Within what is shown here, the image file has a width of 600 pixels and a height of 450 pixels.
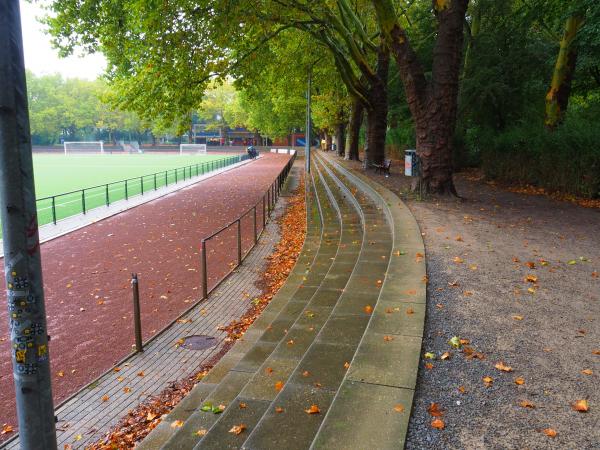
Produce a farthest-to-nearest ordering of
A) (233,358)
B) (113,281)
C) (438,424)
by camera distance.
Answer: (113,281), (233,358), (438,424)

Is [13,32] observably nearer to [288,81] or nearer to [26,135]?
[26,135]

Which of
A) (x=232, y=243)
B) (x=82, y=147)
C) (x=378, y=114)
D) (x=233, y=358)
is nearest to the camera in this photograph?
(x=233, y=358)

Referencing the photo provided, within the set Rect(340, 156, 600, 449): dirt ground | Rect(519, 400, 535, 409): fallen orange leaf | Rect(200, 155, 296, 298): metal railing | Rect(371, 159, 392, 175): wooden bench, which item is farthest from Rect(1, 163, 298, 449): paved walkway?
Rect(371, 159, 392, 175): wooden bench

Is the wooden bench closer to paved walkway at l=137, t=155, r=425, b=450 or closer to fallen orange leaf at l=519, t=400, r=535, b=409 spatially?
paved walkway at l=137, t=155, r=425, b=450

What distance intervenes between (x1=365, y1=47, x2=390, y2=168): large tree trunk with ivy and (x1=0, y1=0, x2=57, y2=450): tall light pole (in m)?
20.8

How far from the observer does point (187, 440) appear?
3963mm

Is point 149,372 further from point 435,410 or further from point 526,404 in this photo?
point 526,404

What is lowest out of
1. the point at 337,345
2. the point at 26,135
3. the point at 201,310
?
the point at 201,310

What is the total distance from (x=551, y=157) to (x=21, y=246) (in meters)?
17.8

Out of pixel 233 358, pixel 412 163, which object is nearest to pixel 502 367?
pixel 233 358

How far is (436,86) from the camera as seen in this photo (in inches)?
552

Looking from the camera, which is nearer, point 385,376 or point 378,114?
point 385,376

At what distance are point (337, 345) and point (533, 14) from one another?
20.7m

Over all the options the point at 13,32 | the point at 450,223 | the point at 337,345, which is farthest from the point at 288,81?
the point at 13,32
